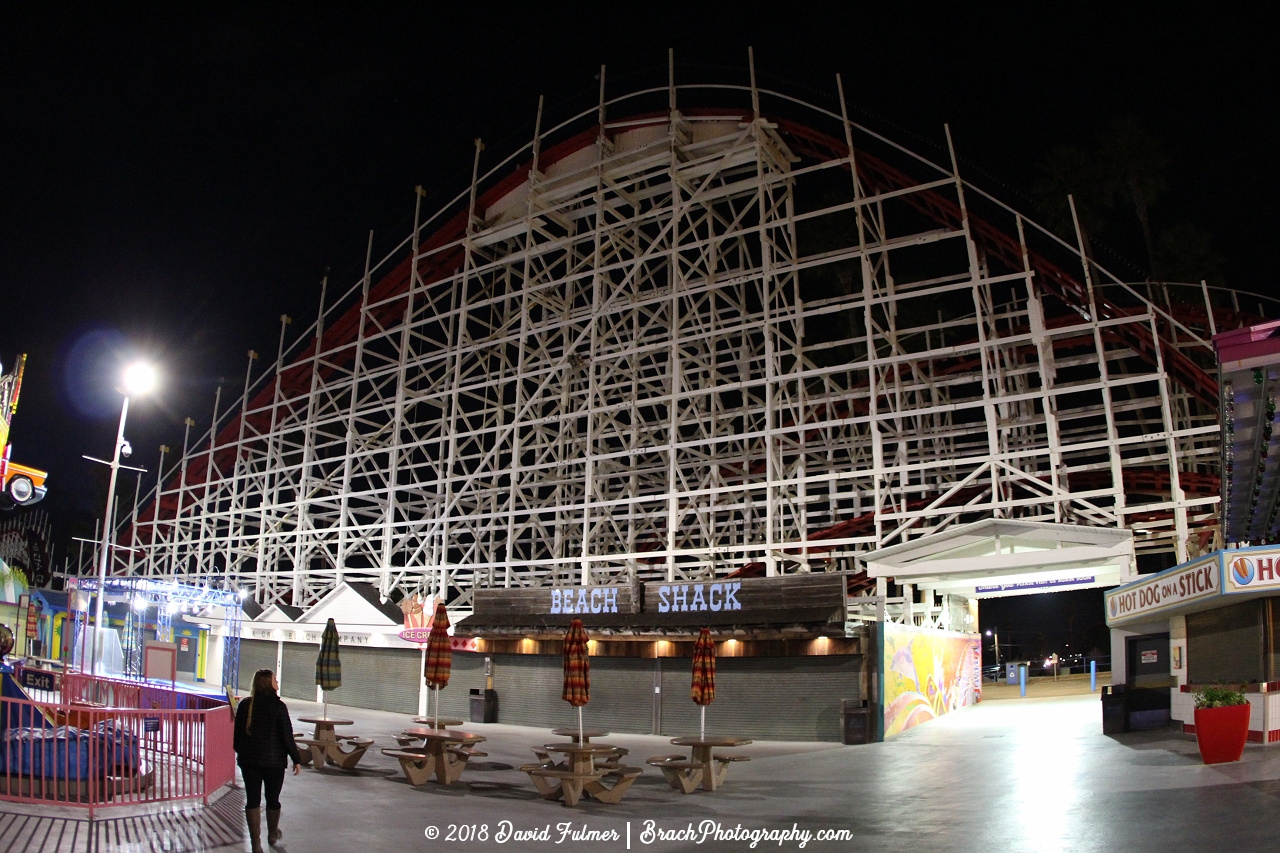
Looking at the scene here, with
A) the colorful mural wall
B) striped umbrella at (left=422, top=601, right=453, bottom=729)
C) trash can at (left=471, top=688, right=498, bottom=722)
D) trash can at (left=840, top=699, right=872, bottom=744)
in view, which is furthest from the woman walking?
trash can at (left=471, top=688, right=498, bottom=722)

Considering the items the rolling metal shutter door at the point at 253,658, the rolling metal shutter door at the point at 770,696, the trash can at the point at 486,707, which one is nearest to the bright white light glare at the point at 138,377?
the trash can at the point at 486,707

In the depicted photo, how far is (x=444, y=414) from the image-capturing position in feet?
86.9

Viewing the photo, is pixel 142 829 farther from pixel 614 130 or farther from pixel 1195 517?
pixel 614 130

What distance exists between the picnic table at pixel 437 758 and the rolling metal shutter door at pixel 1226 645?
30.8 feet

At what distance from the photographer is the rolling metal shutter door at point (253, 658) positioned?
92.5 ft

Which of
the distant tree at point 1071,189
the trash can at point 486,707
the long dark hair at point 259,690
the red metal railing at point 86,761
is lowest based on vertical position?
the trash can at point 486,707

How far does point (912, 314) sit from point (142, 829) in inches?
1202

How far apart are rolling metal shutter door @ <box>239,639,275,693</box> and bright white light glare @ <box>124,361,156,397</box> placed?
48.2 feet

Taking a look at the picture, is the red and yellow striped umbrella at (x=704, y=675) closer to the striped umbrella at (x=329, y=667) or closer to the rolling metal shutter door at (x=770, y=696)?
the rolling metal shutter door at (x=770, y=696)

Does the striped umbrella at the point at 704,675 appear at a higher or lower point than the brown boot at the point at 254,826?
higher

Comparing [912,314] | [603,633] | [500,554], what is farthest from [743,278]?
[500,554]

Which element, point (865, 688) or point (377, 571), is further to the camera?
point (377, 571)

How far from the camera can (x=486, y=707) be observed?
69.7 ft

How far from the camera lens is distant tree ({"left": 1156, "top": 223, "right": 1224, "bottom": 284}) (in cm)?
2925
